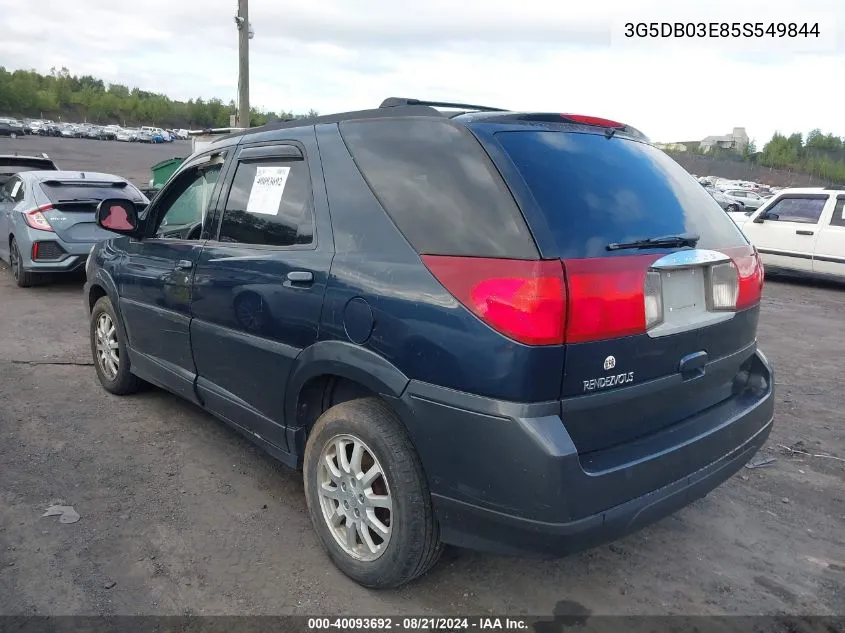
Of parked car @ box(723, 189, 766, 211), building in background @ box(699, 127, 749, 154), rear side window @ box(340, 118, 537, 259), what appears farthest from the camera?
building in background @ box(699, 127, 749, 154)

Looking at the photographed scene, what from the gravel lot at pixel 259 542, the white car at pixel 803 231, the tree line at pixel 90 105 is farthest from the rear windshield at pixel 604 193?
the tree line at pixel 90 105

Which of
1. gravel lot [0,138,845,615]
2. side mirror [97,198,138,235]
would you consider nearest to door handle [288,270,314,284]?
gravel lot [0,138,845,615]

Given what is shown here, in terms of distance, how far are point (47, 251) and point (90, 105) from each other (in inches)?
5158

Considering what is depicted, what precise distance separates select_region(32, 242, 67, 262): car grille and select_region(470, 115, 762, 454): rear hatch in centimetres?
764

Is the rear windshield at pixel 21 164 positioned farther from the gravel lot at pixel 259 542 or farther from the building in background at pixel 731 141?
the building in background at pixel 731 141

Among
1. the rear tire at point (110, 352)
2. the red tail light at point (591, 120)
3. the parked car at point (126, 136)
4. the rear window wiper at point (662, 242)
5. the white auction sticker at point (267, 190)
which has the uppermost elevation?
the parked car at point (126, 136)

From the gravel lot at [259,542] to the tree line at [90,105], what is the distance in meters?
112

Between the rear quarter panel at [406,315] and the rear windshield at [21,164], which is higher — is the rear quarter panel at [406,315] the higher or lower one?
the lower one

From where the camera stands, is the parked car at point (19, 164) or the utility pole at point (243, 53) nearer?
the parked car at point (19, 164)

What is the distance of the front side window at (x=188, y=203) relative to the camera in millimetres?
3781

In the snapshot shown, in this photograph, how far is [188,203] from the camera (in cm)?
400

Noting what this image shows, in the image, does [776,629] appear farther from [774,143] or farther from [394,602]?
[774,143]

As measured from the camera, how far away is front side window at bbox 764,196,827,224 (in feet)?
36.7

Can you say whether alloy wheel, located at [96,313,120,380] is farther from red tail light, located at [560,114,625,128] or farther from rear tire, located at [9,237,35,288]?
rear tire, located at [9,237,35,288]
